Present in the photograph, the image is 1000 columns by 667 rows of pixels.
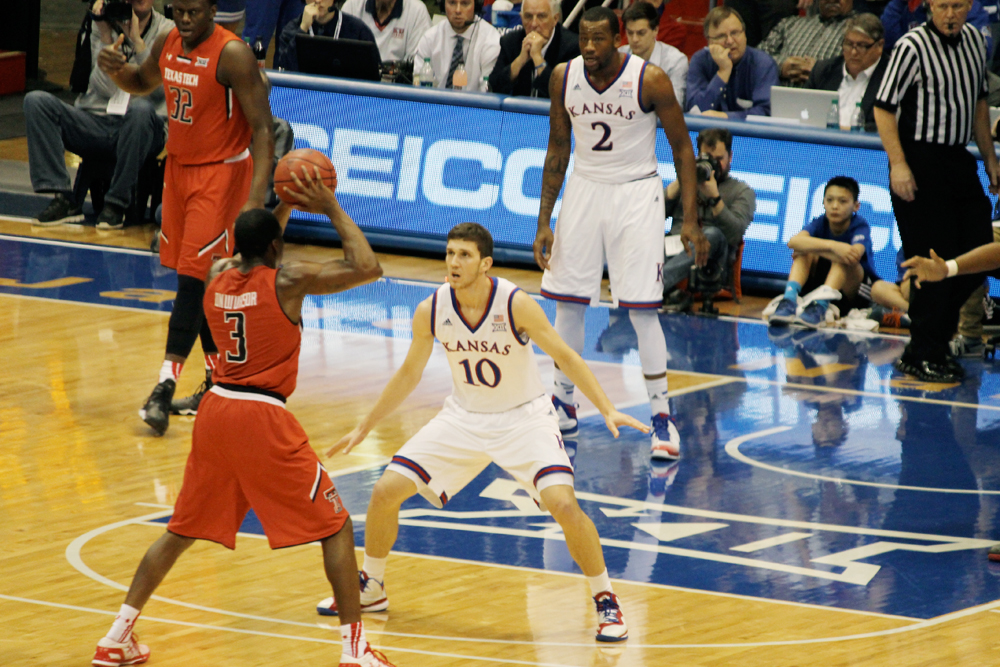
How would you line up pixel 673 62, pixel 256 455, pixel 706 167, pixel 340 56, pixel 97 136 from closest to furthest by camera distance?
1. pixel 256 455
2. pixel 706 167
3. pixel 673 62
4. pixel 340 56
5. pixel 97 136

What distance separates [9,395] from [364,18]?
7.36 metres

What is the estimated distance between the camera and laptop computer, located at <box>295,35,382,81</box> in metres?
13.6

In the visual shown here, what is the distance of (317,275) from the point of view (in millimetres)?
5246

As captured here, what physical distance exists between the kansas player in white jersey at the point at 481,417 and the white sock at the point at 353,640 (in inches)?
26.6

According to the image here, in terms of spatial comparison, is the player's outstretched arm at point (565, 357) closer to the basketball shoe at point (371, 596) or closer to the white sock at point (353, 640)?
the basketball shoe at point (371, 596)

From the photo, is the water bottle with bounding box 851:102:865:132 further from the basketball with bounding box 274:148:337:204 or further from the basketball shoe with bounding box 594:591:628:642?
the basketball shoe with bounding box 594:591:628:642

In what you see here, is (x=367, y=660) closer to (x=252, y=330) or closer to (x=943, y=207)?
(x=252, y=330)

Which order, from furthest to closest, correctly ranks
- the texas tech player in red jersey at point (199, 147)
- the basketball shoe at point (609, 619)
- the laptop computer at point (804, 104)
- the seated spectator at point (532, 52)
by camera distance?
the seated spectator at point (532, 52), the laptop computer at point (804, 104), the texas tech player in red jersey at point (199, 147), the basketball shoe at point (609, 619)

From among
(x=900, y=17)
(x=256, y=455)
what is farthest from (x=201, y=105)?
(x=900, y=17)

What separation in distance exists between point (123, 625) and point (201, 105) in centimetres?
374

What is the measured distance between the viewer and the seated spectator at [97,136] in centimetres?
1368

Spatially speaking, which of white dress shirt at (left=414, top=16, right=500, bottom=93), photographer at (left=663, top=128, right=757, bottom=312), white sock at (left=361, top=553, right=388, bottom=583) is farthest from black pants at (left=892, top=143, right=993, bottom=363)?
white dress shirt at (left=414, top=16, right=500, bottom=93)

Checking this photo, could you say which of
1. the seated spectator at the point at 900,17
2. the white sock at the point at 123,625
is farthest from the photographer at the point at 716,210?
the white sock at the point at 123,625

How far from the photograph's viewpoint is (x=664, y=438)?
813cm
